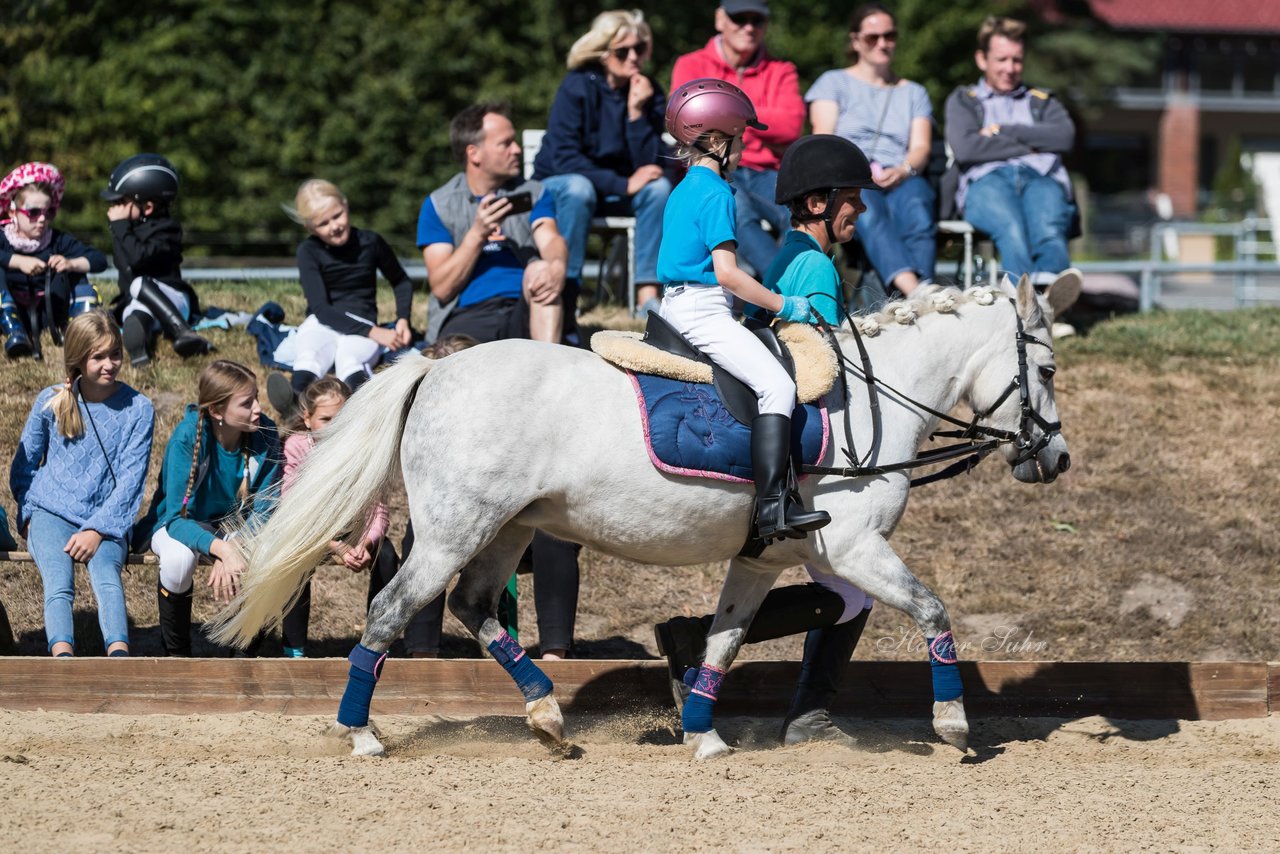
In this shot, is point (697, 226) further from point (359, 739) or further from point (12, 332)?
point (12, 332)

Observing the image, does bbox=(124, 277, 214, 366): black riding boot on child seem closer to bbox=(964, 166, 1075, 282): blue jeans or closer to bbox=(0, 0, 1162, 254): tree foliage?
bbox=(964, 166, 1075, 282): blue jeans

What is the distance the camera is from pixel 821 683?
20.6 ft

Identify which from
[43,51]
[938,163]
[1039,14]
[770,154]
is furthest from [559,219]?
[1039,14]

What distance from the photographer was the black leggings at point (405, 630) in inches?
270

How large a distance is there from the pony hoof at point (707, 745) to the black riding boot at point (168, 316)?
4.29m

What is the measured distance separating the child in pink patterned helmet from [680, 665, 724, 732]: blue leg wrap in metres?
4.55

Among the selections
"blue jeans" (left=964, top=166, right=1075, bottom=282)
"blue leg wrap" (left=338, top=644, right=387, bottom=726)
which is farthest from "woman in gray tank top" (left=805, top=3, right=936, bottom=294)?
"blue leg wrap" (left=338, top=644, right=387, bottom=726)

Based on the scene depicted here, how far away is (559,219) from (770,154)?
150 cm

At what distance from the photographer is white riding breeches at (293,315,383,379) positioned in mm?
8102

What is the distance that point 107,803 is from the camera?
4.99 metres

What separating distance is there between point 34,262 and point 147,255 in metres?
0.59

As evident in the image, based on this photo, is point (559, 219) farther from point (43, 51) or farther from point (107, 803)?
point (43, 51)

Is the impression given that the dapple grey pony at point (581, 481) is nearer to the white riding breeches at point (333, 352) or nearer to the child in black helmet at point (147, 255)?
the white riding breeches at point (333, 352)

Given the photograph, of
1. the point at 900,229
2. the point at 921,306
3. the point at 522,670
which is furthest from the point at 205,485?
the point at 900,229
